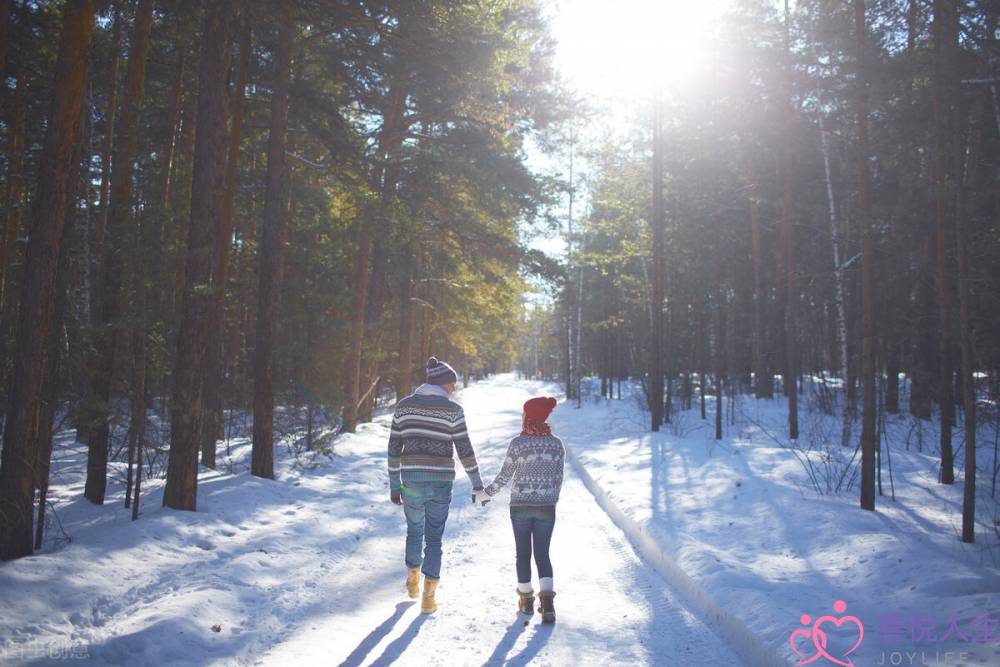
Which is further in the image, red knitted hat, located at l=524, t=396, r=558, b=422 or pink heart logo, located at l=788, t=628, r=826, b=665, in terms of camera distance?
red knitted hat, located at l=524, t=396, r=558, b=422

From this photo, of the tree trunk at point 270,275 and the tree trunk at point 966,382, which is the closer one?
the tree trunk at point 966,382

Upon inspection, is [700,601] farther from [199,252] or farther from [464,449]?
[199,252]

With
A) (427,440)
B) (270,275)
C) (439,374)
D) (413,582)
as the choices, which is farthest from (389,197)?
(413,582)

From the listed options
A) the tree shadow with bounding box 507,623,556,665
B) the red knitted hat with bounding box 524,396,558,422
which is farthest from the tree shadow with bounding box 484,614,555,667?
the red knitted hat with bounding box 524,396,558,422

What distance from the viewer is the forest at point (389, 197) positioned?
24.2 feet

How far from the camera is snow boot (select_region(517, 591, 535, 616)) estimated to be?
5242 mm

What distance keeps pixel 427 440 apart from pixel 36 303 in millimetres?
4241

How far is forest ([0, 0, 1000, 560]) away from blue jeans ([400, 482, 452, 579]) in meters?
3.76

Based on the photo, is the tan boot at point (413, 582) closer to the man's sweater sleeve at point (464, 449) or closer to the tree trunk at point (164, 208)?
the man's sweater sleeve at point (464, 449)

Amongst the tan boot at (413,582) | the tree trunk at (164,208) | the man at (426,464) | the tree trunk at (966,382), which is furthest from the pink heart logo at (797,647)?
the tree trunk at (164,208)

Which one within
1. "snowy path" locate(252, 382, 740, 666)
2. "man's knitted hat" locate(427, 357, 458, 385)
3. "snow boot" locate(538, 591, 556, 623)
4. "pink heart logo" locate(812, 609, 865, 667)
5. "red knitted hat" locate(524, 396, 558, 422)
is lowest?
"snowy path" locate(252, 382, 740, 666)

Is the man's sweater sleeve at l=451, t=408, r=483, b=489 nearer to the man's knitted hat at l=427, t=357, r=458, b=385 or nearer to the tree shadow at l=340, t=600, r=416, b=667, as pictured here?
the man's knitted hat at l=427, t=357, r=458, b=385

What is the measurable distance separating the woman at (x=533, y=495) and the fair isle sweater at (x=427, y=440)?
0.42 meters

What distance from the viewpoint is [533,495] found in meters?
5.33
